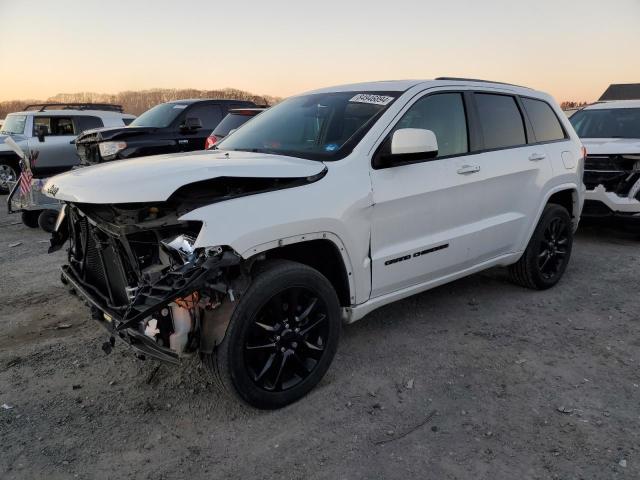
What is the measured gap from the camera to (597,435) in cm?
276

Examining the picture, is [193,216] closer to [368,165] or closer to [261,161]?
[261,161]

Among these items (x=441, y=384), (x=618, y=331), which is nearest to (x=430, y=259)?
(x=441, y=384)

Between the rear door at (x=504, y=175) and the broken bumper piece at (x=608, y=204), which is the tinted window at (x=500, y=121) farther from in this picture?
the broken bumper piece at (x=608, y=204)

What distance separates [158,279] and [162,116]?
764 centimetres

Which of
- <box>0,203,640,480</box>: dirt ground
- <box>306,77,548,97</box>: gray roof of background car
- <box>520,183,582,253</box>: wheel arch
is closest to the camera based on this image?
<box>0,203,640,480</box>: dirt ground

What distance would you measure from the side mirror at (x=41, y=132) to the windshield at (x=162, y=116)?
3.06 m

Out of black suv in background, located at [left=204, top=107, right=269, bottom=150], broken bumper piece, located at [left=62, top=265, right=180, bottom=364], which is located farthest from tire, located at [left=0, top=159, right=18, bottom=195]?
broken bumper piece, located at [left=62, top=265, right=180, bottom=364]

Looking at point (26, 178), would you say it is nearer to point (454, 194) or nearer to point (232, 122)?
point (232, 122)

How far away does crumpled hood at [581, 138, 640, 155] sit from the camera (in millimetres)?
6609

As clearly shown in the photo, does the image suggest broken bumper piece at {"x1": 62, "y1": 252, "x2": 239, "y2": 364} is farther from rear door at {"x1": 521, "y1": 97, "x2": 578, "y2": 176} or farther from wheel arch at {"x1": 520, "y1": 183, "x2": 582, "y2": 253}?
rear door at {"x1": 521, "y1": 97, "x2": 578, "y2": 176}

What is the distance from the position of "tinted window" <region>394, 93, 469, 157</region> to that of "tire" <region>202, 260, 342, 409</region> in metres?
1.38

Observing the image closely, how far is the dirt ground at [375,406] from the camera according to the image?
8.42 feet

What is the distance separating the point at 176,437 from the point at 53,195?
5.16 feet

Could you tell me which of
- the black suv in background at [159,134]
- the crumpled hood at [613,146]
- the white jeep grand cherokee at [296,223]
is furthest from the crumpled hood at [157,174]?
the black suv in background at [159,134]
